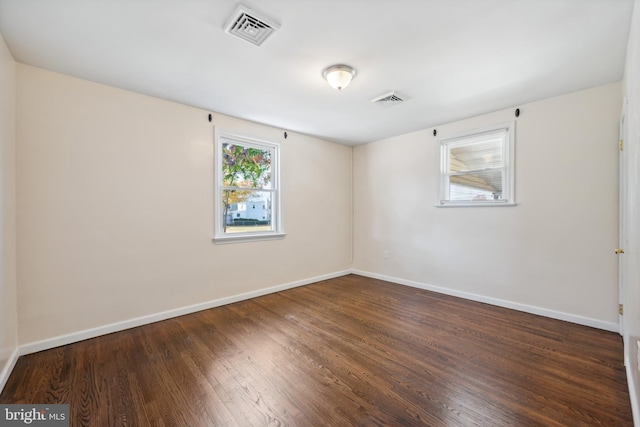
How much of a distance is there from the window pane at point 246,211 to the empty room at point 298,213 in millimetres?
28

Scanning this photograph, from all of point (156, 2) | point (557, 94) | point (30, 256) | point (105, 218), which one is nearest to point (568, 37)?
point (557, 94)

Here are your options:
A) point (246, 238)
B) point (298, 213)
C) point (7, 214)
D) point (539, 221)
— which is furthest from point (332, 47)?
point (539, 221)

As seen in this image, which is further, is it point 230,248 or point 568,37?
point 230,248

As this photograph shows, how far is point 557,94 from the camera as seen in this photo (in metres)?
2.97

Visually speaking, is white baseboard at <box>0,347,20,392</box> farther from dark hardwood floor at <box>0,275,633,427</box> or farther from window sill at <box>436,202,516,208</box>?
window sill at <box>436,202,516,208</box>

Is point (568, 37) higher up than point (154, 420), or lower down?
higher up

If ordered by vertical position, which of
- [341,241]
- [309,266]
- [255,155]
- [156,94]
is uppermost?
[156,94]

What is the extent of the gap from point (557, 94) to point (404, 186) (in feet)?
6.96

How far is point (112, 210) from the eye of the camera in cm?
275

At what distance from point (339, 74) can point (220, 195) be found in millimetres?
2107

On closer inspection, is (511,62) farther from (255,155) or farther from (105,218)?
(105,218)

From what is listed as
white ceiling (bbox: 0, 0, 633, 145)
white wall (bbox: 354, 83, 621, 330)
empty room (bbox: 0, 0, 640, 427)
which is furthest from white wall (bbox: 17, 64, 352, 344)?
white wall (bbox: 354, 83, 621, 330)

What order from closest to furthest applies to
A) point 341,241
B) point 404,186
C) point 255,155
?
point 255,155 < point 404,186 < point 341,241

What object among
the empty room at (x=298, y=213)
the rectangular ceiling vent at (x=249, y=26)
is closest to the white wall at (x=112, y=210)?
the empty room at (x=298, y=213)
